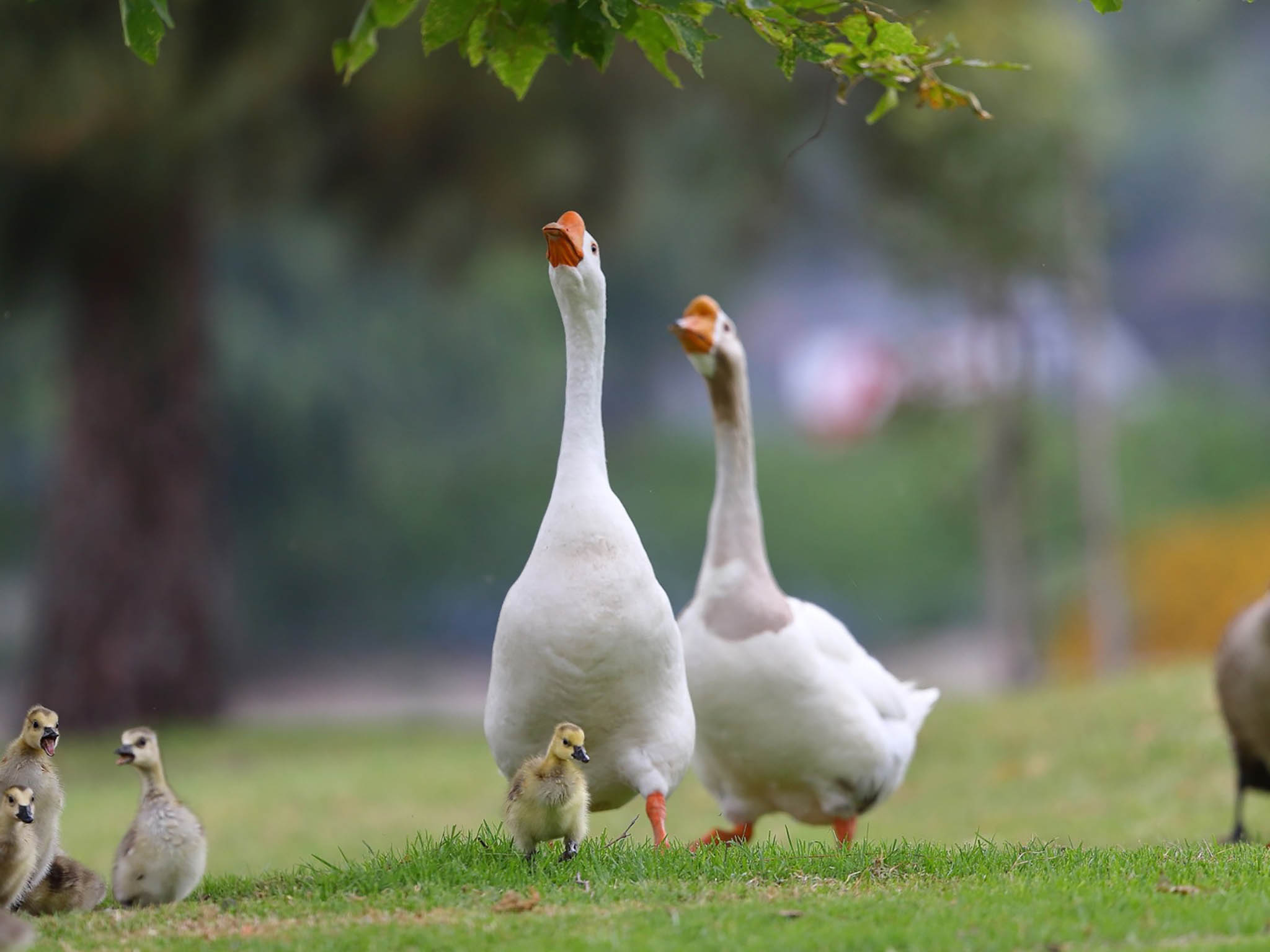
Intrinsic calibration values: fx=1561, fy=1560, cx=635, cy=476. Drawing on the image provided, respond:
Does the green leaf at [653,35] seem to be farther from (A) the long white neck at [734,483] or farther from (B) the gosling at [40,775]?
(B) the gosling at [40,775]

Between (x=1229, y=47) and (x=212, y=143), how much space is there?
2167 cm

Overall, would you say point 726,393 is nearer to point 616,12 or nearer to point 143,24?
point 616,12

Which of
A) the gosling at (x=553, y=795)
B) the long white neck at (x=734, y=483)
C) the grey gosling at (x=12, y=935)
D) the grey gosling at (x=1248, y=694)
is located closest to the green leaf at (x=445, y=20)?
the long white neck at (x=734, y=483)

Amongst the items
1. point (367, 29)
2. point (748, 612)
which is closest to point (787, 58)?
point (367, 29)

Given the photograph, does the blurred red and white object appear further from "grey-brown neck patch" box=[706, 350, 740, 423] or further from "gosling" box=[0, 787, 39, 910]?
"gosling" box=[0, 787, 39, 910]

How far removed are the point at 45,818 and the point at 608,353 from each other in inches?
1059

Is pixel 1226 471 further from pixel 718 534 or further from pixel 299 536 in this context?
pixel 718 534

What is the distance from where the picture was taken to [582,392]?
578 centimetres

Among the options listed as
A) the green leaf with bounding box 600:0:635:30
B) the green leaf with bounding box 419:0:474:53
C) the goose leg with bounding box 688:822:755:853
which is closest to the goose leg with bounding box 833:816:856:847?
the goose leg with bounding box 688:822:755:853

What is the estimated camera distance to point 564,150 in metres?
16.0

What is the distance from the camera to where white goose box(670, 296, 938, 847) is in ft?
21.3

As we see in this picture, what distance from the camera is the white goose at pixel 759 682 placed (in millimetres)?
6492

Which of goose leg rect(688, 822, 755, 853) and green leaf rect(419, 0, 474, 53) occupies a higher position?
green leaf rect(419, 0, 474, 53)

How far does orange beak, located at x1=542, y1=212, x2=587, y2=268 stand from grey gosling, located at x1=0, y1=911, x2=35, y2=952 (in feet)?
9.29
